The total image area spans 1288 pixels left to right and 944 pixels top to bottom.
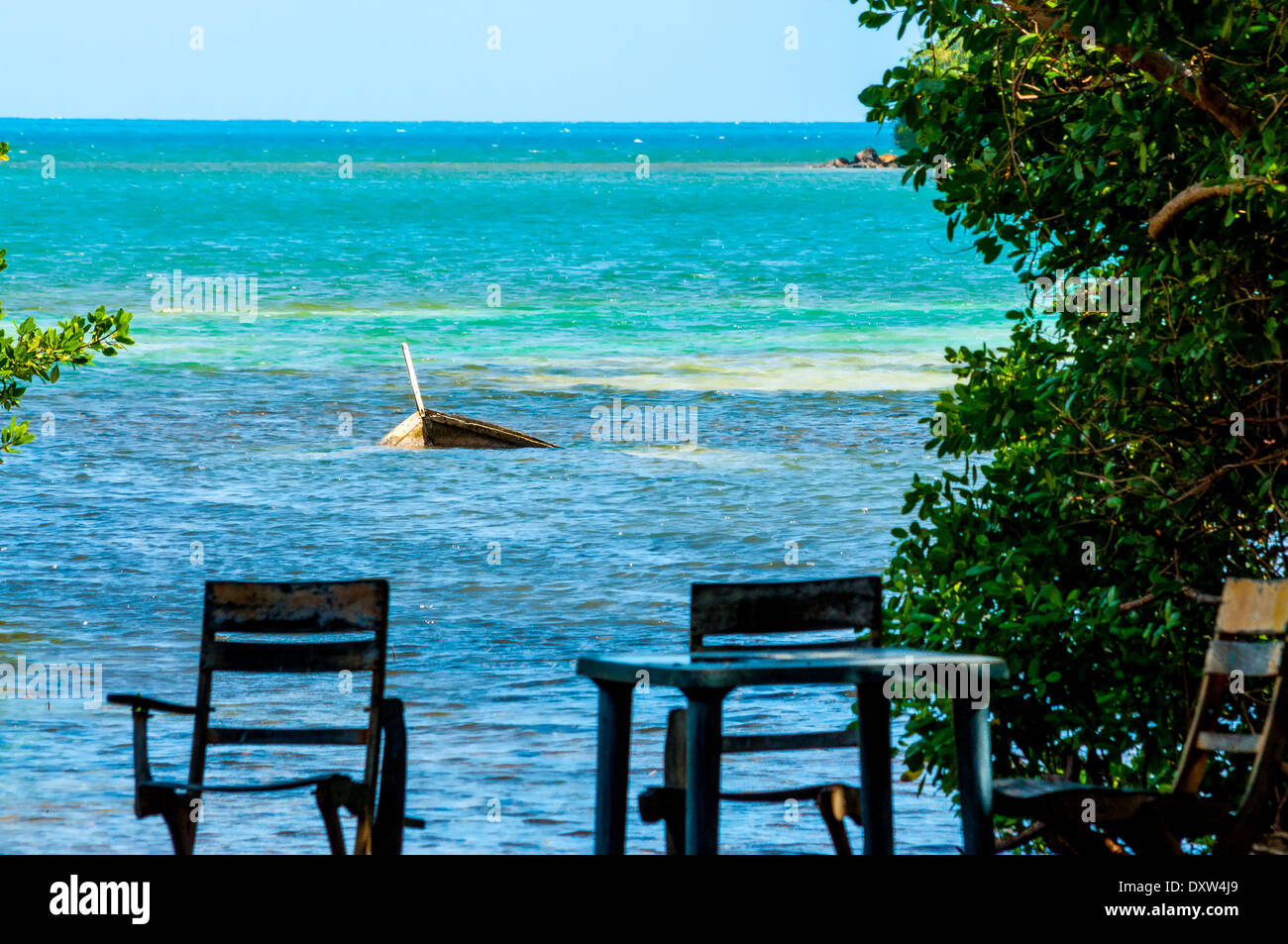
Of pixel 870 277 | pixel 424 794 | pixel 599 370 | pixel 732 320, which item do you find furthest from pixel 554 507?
pixel 870 277

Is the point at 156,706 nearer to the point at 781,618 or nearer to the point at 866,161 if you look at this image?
the point at 781,618

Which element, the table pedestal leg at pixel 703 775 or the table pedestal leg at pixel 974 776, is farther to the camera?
the table pedestal leg at pixel 974 776

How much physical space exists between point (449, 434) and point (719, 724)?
1681 cm

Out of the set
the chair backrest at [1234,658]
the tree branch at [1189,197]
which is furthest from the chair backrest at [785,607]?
the tree branch at [1189,197]

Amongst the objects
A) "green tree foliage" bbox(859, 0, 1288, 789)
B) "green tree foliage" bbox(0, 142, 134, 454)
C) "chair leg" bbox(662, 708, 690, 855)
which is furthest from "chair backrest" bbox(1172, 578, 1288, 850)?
"green tree foliage" bbox(0, 142, 134, 454)

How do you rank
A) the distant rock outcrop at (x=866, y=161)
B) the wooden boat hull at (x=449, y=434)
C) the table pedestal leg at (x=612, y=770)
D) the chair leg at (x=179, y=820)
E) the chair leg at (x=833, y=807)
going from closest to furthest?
the table pedestal leg at (x=612, y=770) → the chair leg at (x=179, y=820) → the chair leg at (x=833, y=807) → the wooden boat hull at (x=449, y=434) → the distant rock outcrop at (x=866, y=161)

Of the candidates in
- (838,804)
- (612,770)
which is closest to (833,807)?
(838,804)

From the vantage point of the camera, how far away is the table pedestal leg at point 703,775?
445 centimetres

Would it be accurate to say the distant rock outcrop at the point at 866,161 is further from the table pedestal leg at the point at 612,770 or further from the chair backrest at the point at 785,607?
the table pedestal leg at the point at 612,770

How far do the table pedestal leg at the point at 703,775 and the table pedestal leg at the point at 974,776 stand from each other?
66 centimetres

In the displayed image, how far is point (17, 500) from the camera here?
A: 17.9 m

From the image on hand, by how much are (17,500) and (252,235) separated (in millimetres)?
59474

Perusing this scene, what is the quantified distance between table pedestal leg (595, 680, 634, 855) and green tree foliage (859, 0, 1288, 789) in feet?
4.17
